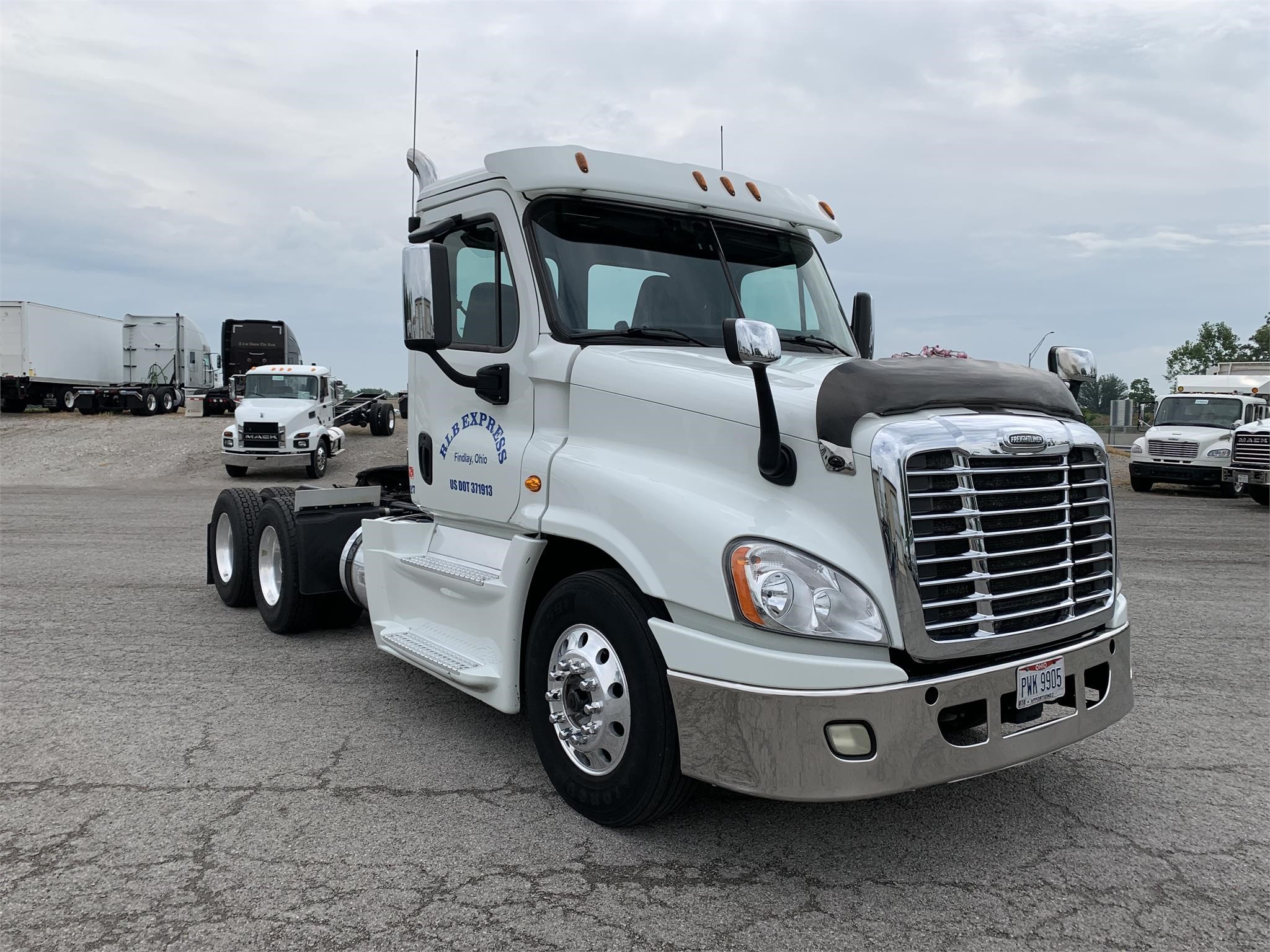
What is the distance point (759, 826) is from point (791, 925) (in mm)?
760

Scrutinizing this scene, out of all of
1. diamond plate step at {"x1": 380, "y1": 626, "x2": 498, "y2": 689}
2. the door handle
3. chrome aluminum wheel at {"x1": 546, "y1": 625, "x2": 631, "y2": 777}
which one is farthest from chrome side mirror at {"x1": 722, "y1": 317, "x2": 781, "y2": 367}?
the door handle

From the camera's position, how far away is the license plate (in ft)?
11.5

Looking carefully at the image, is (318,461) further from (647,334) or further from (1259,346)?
(1259,346)

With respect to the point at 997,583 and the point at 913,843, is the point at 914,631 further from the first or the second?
the point at 913,843

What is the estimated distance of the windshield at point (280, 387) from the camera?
23.8 metres

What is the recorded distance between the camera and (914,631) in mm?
3270

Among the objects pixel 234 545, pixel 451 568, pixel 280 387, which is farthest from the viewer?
pixel 280 387

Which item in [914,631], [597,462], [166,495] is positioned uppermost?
[597,462]

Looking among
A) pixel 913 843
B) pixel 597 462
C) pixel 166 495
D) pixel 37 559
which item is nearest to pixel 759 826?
pixel 913 843

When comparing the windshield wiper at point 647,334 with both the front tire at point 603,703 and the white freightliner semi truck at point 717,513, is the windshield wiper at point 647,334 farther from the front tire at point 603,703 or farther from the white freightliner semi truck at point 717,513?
the front tire at point 603,703

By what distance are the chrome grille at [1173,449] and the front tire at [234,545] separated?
66.3 feet

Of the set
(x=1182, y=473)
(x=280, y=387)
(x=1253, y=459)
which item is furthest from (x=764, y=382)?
(x=280, y=387)

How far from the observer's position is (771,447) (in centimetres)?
347

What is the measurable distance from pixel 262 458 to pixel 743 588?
2132 cm
